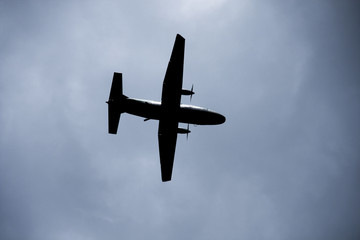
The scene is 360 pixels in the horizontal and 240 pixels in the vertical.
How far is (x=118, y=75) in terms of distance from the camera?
1100 inches

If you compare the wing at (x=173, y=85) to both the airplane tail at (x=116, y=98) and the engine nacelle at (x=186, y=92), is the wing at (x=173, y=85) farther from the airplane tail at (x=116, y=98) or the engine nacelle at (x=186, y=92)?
the airplane tail at (x=116, y=98)

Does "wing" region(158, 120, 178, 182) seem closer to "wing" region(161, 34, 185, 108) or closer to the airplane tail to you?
"wing" region(161, 34, 185, 108)

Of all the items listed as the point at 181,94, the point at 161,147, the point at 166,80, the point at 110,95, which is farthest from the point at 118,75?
the point at 161,147

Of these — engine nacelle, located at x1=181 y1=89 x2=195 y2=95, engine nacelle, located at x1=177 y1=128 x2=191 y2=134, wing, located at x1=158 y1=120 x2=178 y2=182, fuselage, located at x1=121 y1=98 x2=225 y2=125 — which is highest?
engine nacelle, located at x1=181 y1=89 x2=195 y2=95

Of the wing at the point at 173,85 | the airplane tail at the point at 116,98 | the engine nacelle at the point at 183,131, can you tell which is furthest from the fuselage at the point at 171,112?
the engine nacelle at the point at 183,131

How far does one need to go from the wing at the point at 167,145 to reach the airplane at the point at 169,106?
4.7 inches

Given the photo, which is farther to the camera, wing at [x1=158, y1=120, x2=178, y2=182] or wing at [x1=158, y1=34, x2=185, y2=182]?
wing at [x1=158, y1=120, x2=178, y2=182]

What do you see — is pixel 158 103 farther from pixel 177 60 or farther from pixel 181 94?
pixel 177 60

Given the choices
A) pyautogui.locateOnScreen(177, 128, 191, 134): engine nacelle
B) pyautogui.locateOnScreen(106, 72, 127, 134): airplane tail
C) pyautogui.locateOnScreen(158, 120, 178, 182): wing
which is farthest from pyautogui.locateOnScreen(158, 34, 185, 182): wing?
pyautogui.locateOnScreen(106, 72, 127, 134): airplane tail

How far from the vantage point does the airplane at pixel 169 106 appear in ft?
93.0

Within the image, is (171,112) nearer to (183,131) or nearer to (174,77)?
(183,131)

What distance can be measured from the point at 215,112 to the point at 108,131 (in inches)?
502

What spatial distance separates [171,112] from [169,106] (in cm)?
78

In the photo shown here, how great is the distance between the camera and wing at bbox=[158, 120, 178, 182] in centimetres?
3050
